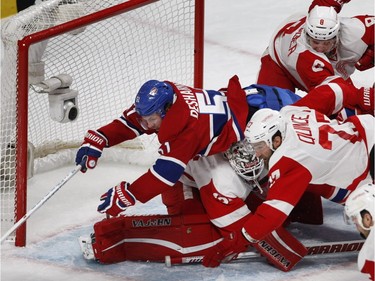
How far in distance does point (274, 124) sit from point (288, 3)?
3.05 m

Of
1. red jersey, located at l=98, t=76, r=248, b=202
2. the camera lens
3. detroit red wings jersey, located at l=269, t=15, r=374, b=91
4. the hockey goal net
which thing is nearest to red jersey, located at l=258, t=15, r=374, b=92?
detroit red wings jersey, located at l=269, t=15, r=374, b=91

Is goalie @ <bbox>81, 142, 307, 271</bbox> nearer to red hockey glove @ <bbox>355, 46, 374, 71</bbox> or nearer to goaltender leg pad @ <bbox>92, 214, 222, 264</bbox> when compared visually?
goaltender leg pad @ <bbox>92, 214, 222, 264</bbox>

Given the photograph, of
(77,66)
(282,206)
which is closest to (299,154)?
(282,206)

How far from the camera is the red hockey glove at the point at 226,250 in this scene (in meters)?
3.96

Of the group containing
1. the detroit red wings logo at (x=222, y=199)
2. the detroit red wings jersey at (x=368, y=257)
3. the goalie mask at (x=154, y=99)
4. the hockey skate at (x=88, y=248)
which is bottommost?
the hockey skate at (x=88, y=248)

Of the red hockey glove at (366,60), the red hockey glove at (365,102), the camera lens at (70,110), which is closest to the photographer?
the red hockey glove at (365,102)

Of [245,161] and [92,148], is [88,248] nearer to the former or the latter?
[92,148]

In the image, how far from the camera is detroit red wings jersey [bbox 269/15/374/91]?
4500mm

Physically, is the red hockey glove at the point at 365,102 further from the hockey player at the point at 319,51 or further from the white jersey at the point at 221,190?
the white jersey at the point at 221,190

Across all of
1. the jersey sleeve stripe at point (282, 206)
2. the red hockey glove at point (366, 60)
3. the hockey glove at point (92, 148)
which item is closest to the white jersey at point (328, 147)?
the jersey sleeve stripe at point (282, 206)

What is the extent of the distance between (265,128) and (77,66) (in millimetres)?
1200

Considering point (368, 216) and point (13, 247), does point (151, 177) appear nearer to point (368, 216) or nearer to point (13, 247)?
point (13, 247)

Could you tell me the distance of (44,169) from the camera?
482 centimetres

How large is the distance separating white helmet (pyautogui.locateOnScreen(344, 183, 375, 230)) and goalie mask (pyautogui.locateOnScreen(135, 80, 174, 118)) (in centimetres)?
86
